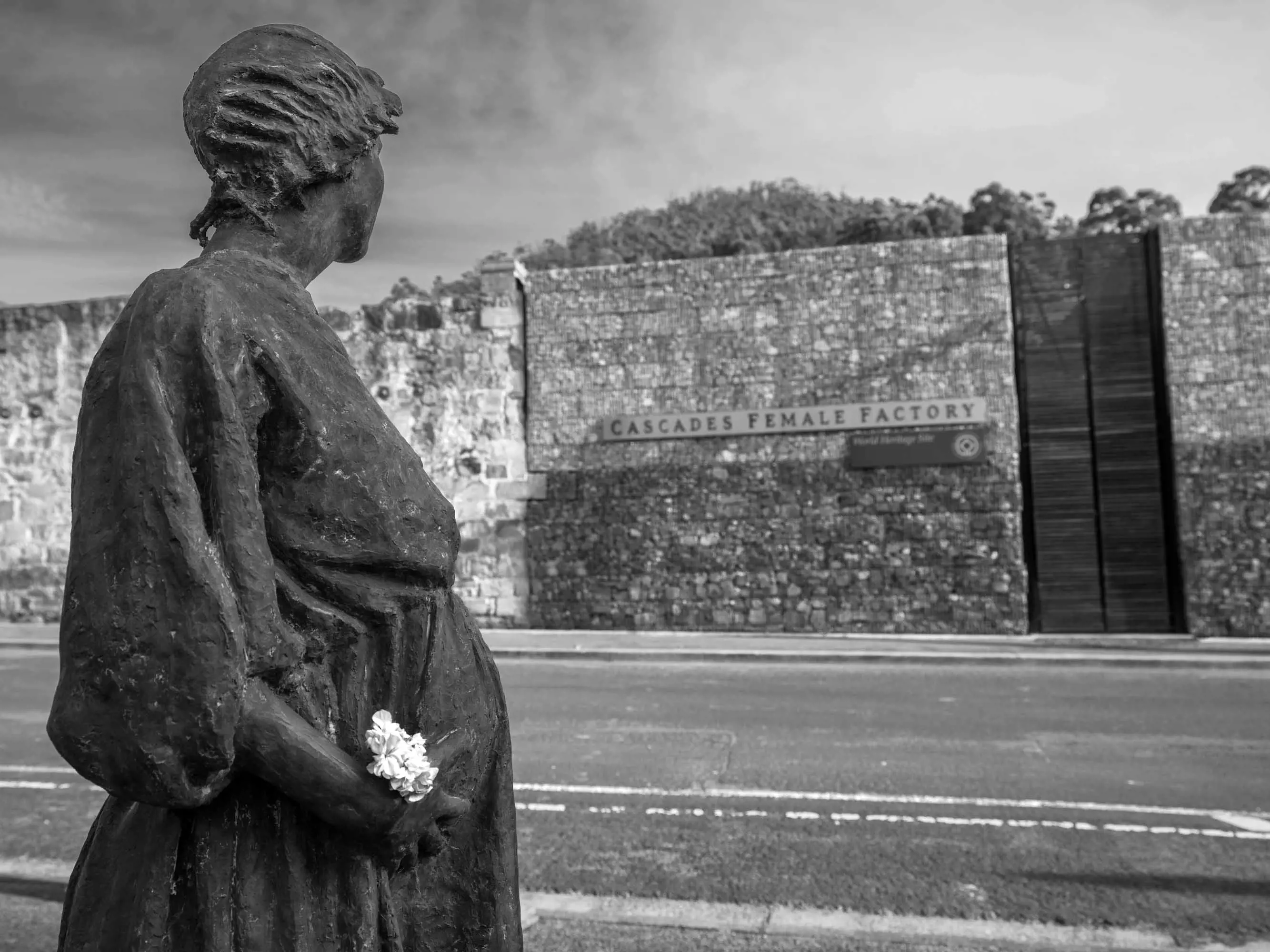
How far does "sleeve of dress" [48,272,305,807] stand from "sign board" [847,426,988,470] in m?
13.1

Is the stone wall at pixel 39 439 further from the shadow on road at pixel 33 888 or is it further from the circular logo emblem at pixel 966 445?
the shadow on road at pixel 33 888

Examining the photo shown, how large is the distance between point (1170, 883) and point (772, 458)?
10.1 metres

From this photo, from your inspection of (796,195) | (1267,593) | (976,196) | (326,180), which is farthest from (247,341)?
(796,195)

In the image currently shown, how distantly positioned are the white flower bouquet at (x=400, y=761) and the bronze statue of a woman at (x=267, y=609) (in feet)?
0.07

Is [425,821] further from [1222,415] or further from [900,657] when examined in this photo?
[1222,415]

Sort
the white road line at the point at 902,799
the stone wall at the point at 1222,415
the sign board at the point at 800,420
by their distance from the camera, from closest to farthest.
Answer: the white road line at the point at 902,799, the stone wall at the point at 1222,415, the sign board at the point at 800,420

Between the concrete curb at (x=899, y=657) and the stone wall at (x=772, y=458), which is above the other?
the stone wall at (x=772, y=458)

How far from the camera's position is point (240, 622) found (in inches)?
54.9

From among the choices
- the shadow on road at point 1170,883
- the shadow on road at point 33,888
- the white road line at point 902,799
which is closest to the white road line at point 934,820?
the white road line at point 902,799

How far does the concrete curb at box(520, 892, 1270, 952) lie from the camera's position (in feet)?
12.6

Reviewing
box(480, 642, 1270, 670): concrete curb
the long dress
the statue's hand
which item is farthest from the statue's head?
box(480, 642, 1270, 670): concrete curb

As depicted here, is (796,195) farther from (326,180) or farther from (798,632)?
(326,180)

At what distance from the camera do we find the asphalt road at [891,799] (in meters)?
4.48

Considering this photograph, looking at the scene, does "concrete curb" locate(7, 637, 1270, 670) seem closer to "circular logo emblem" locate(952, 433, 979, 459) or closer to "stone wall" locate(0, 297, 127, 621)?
"circular logo emblem" locate(952, 433, 979, 459)
